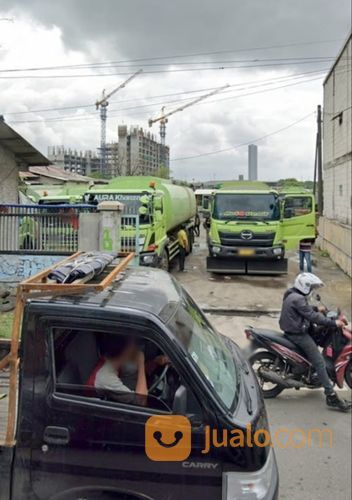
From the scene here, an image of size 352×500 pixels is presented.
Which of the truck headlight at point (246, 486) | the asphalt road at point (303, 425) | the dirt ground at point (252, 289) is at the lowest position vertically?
the asphalt road at point (303, 425)

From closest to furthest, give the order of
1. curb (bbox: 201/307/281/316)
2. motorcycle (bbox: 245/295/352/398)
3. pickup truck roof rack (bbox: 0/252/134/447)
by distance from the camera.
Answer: pickup truck roof rack (bbox: 0/252/134/447) → motorcycle (bbox: 245/295/352/398) → curb (bbox: 201/307/281/316)

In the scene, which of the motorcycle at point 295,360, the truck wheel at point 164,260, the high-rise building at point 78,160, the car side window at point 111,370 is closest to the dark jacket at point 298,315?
the motorcycle at point 295,360

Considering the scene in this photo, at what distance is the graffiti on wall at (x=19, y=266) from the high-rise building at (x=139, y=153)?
110 feet

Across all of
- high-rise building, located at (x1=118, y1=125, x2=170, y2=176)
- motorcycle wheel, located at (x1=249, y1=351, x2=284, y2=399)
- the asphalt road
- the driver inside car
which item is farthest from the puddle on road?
high-rise building, located at (x1=118, y1=125, x2=170, y2=176)

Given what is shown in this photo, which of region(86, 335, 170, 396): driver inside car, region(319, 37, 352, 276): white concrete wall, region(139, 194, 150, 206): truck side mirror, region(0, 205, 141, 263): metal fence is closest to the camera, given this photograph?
region(86, 335, 170, 396): driver inside car

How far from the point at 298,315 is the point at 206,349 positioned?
247 cm

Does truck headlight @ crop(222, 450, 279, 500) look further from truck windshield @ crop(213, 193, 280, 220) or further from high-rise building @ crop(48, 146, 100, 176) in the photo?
high-rise building @ crop(48, 146, 100, 176)

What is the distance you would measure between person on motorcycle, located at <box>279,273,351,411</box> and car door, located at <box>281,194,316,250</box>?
8178 millimetres

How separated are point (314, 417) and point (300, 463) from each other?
918mm

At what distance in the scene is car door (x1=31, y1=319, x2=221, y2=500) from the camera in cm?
218

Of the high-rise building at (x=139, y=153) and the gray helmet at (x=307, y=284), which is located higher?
the high-rise building at (x=139, y=153)

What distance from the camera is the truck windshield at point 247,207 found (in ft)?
41.7

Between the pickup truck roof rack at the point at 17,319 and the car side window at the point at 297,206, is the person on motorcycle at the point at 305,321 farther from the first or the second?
the car side window at the point at 297,206

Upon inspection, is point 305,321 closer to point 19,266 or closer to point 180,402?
point 180,402
